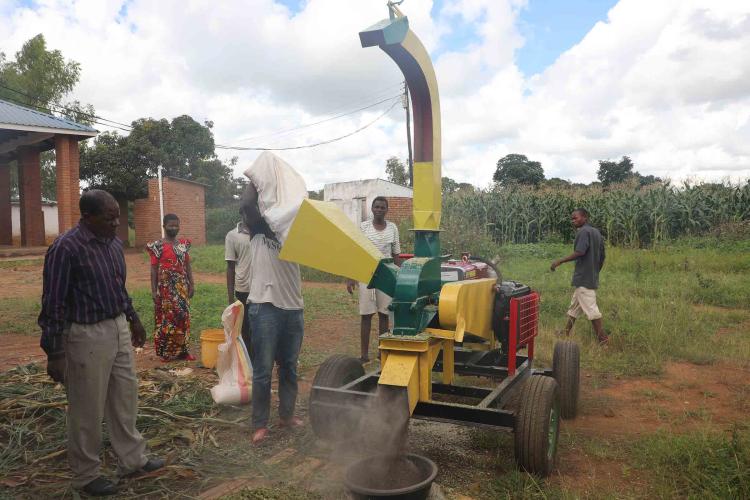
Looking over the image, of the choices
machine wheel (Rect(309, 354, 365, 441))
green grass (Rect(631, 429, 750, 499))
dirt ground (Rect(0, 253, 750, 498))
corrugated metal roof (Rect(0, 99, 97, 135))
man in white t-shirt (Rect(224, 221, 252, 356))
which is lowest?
dirt ground (Rect(0, 253, 750, 498))

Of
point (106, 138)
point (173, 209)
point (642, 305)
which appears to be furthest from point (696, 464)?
point (106, 138)

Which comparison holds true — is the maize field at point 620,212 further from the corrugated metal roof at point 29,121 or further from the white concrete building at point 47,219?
the white concrete building at point 47,219

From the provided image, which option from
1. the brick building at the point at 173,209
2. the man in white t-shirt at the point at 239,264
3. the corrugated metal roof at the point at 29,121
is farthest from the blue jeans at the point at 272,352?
the brick building at the point at 173,209

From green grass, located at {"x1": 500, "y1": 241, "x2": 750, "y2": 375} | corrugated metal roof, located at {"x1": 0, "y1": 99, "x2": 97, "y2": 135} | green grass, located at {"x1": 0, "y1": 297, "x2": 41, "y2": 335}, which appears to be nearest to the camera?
green grass, located at {"x1": 500, "y1": 241, "x2": 750, "y2": 375}

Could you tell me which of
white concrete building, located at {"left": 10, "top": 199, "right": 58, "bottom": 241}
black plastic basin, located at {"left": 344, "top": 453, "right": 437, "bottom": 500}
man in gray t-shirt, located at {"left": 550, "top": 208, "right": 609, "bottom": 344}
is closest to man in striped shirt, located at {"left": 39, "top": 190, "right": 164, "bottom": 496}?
black plastic basin, located at {"left": 344, "top": 453, "right": 437, "bottom": 500}

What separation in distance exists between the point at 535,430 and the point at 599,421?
1651 millimetres

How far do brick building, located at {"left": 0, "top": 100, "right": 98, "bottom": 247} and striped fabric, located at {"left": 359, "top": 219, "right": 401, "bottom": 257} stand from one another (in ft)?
39.2

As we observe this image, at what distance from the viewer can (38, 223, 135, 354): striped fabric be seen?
3025 mm

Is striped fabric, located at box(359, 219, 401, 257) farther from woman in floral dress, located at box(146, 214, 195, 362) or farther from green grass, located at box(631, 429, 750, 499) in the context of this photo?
green grass, located at box(631, 429, 750, 499)

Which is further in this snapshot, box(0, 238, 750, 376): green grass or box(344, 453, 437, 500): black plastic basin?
box(0, 238, 750, 376): green grass

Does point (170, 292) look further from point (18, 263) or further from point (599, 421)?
Answer: point (18, 263)

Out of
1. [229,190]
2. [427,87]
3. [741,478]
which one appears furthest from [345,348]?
[229,190]

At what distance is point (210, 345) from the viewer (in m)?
5.85

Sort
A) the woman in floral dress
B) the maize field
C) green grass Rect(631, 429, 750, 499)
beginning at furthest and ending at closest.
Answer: the maize field < the woman in floral dress < green grass Rect(631, 429, 750, 499)
